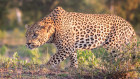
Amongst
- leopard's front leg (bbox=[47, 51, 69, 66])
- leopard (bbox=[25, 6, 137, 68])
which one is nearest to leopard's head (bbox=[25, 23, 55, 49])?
leopard (bbox=[25, 6, 137, 68])

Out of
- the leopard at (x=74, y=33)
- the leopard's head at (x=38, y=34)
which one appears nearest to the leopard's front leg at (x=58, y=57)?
the leopard at (x=74, y=33)

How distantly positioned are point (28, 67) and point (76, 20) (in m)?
2.15

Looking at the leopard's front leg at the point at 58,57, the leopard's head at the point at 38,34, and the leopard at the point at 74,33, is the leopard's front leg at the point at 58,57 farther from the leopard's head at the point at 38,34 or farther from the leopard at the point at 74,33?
the leopard's head at the point at 38,34

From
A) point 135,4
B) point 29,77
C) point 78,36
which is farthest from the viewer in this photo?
point 135,4

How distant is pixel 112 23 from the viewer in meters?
9.13

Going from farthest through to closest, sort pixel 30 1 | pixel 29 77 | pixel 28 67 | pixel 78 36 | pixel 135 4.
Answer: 1. pixel 135 4
2. pixel 30 1
3. pixel 78 36
4. pixel 28 67
5. pixel 29 77

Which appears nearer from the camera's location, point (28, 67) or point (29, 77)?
point (29, 77)

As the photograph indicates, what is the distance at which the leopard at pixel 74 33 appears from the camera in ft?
26.3

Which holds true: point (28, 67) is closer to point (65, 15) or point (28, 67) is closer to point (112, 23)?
point (65, 15)

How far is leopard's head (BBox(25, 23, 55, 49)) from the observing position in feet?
25.7

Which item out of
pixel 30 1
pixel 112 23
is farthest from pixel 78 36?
pixel 30 1

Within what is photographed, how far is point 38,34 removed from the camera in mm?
7902

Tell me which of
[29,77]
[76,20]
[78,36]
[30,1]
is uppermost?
[30,1]

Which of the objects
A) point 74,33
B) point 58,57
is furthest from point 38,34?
point 74,33
